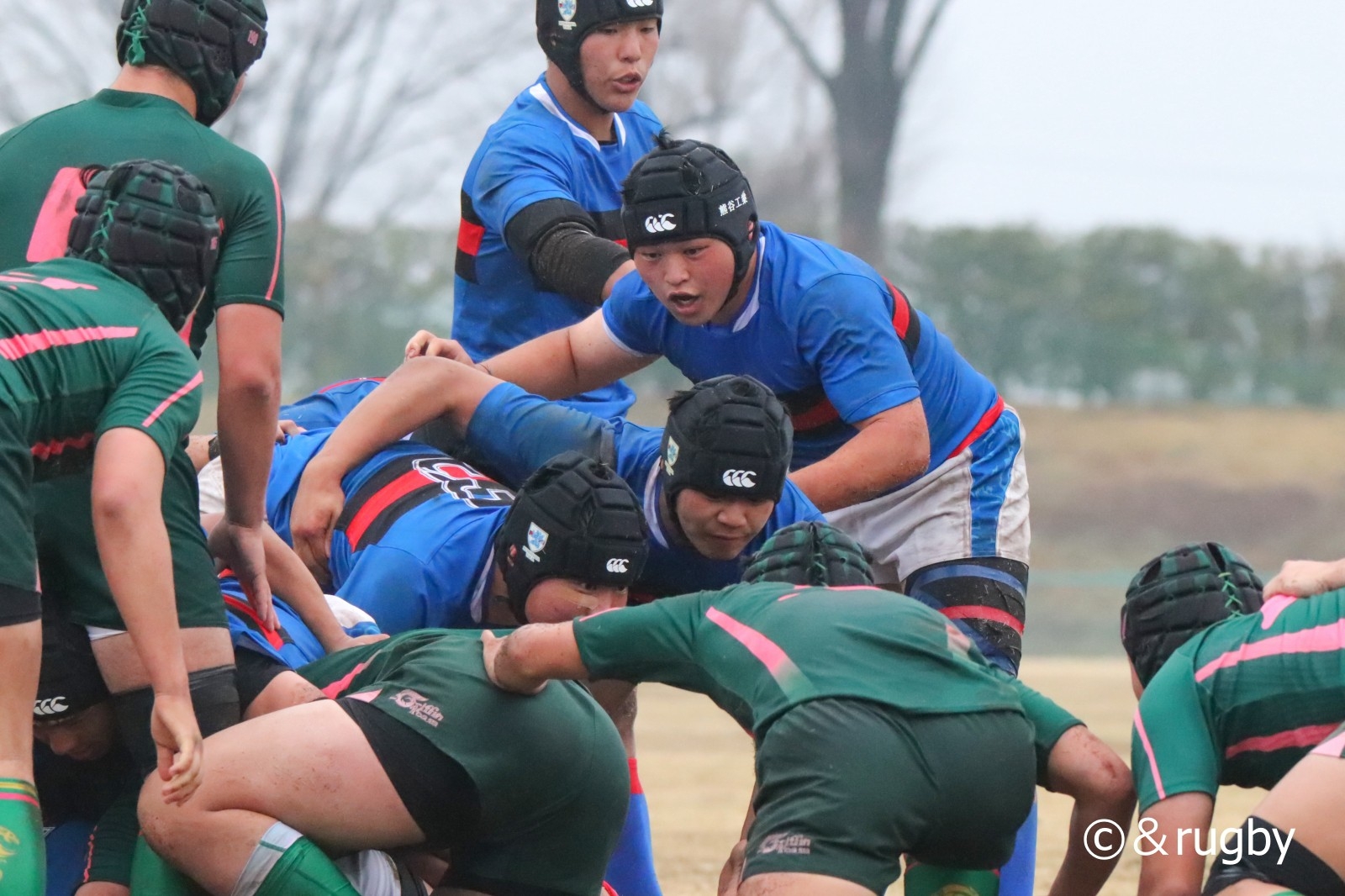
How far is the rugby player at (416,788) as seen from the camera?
11.6 ft

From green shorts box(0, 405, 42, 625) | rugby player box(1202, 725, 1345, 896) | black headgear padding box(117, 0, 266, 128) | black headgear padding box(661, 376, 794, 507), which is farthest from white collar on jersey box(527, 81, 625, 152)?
rugby player box(1202, 725, 1345, 896)

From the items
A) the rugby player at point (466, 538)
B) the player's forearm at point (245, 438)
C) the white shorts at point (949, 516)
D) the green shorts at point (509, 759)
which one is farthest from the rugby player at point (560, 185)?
the green shorts at point (509, 759)

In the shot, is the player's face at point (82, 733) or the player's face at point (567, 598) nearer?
the player's face at point (82, 733)

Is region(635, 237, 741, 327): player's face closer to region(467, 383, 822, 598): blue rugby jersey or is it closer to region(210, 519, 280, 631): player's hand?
region(467, 383, 822, 598): blue rugby jersey

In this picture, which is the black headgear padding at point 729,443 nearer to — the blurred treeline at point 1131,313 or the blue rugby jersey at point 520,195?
the blue rugby jersey at point 520,195

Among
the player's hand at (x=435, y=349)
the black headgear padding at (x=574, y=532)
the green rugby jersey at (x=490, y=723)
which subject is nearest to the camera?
the green rugby jersey at (x=490, y=723)

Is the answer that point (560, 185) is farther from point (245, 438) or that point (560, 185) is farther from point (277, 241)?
point (245, 438)

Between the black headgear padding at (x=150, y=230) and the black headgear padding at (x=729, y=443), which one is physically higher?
the black headgear padding at (x=150, y=230)

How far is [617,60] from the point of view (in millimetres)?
5449

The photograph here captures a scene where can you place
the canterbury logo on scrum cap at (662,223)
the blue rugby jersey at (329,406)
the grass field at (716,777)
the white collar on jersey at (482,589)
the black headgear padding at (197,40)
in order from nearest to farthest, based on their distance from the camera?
the black headgear padding at (197,40)
the white collar on jersey at (482,589)
the canterbury logo on scrum cap at (662,223)
the blue rugby jersey at (329,406)
the grass field at (716,777)

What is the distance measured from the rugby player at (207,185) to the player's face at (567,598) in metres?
0.62

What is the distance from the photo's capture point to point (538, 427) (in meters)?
4.77

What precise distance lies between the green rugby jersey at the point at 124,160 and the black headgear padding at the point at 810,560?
1.30 meters

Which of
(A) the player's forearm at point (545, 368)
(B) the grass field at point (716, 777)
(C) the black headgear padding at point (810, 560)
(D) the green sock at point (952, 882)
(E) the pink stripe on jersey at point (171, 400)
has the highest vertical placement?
(E) the pink stripe on jersey at point (171, 400)
